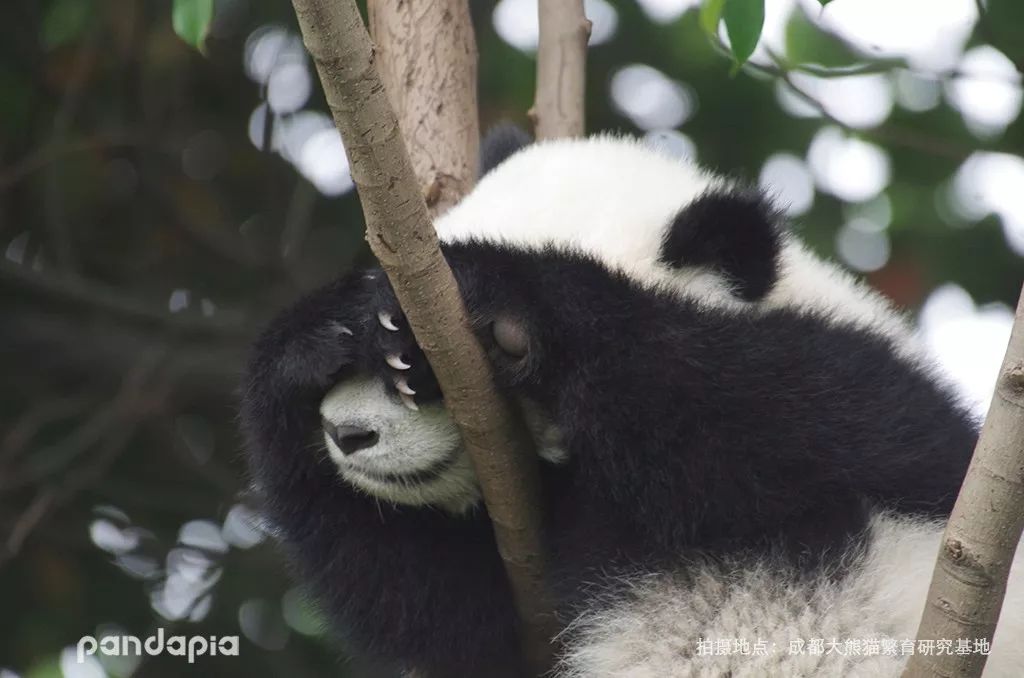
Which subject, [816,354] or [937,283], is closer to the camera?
[816,354]

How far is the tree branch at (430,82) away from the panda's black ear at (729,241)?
3.94ft

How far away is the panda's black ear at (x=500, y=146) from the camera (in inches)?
142

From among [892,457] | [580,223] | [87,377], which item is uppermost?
[580,223]

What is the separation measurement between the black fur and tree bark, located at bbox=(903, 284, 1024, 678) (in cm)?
53

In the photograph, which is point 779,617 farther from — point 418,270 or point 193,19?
point 193,19

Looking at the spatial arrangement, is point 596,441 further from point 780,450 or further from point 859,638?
point 859,638

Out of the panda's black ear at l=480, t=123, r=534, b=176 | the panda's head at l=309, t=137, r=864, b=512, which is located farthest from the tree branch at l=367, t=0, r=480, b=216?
the panda's head at l=309, t=137, r=864, b=512

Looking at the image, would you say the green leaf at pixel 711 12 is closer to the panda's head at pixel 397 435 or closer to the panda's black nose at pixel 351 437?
the panda's head at pixel 397 435

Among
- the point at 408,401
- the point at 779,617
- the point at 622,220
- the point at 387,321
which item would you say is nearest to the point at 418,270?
the point at 387,321

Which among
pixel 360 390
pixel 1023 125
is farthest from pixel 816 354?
pixel 1023 125

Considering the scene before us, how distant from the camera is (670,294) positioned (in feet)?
8.86

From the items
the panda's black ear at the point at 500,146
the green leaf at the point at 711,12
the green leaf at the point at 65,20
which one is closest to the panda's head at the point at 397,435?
the green leaf at the point at 711,12

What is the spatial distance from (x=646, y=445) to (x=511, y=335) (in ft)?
1.12

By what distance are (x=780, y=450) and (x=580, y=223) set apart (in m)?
0.66
